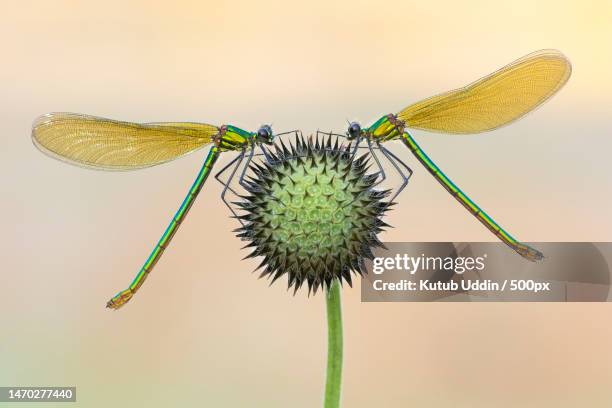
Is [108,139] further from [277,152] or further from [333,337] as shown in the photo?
[333,337]

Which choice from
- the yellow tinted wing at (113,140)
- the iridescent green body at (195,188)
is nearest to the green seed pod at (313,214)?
the iridescent green body at (195,188)

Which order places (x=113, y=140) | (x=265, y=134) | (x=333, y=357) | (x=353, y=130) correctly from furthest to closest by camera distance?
(x=113, y=140) < (x=353, y=130) < (x=265, y=134) < (x=333, y=357)

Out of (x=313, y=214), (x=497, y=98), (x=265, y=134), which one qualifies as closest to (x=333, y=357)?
(x=313, y=214)

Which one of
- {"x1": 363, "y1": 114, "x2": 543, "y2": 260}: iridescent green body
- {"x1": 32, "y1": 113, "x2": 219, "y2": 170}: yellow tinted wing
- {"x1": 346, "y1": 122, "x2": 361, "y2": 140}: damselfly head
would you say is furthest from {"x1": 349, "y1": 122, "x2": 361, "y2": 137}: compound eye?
{"x1": 32, "y1": 113, "x2": 219, "y2": 170}: yellow tinted wing

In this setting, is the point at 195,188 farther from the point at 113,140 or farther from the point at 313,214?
the point at 313,214

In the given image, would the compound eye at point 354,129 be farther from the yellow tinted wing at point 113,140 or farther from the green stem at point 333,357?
the green stem at point 333,357

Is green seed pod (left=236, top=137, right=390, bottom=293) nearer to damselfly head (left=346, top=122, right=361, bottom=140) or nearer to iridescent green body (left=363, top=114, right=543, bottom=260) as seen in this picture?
damselfly head (left=346, top=122, right=361, bottom=140)

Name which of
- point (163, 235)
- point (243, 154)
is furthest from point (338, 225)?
point (163, 235)
